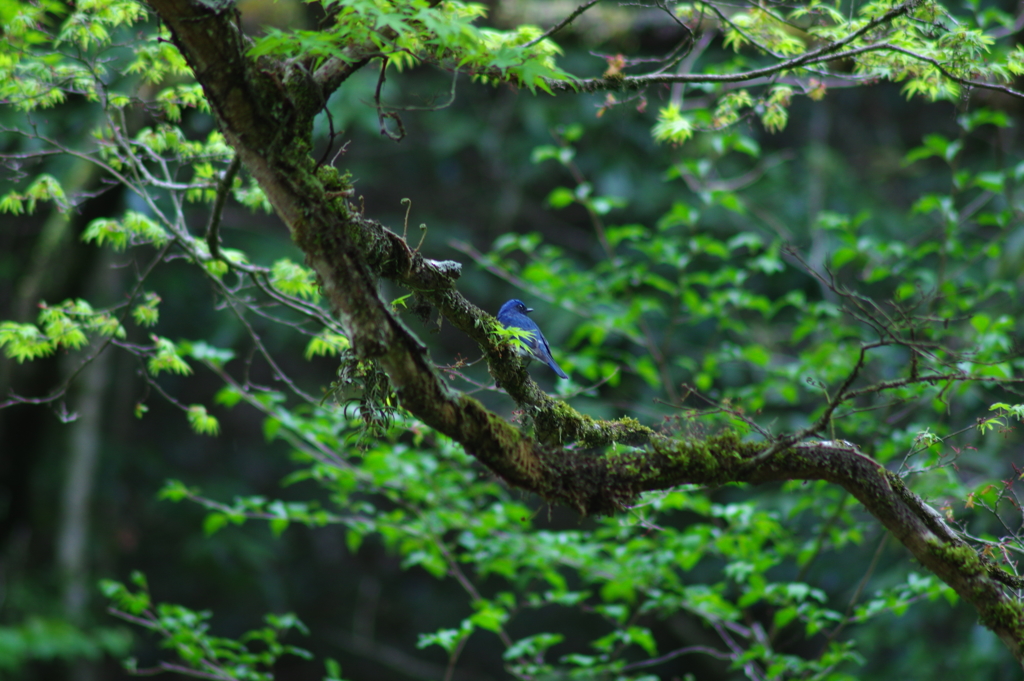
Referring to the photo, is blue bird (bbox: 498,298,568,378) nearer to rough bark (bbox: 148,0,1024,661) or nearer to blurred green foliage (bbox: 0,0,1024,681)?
blurred green foliage (bbox: 0,0,1024,681)

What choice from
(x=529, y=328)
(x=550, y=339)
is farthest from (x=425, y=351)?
(x=550, y=339)

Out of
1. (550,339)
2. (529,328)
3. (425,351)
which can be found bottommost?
(425,351)

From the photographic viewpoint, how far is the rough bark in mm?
1737

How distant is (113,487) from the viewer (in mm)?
8461

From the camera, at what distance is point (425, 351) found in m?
1.82

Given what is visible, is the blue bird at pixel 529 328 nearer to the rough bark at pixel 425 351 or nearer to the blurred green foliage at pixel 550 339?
the blurred green foliage at pixel 550 339

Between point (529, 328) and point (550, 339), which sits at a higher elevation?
point (550, 339)

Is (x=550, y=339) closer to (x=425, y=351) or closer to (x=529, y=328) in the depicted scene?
(x=529, y=328)

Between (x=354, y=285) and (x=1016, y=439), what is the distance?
5871 millimetres

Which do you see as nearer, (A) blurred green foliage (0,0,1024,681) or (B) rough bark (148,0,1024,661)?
(B) rough bark (148,0,1024,661)

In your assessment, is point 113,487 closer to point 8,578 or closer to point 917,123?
point 8,578

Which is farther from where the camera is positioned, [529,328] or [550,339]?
[550,339]

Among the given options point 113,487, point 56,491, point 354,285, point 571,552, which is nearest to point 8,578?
point 56,491

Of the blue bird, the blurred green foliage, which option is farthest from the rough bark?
the blue bird
